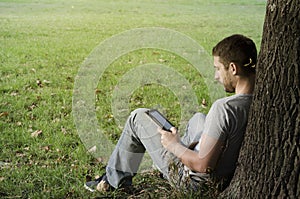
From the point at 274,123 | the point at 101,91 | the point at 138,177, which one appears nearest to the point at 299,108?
the point at 274,123

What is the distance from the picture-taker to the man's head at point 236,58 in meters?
2.22

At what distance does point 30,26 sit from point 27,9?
2752 mm

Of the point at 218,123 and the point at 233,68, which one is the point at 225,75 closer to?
the point at 233,68

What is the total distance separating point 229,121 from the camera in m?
2.18

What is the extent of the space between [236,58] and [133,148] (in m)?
0.84

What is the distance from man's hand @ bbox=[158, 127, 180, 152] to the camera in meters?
2.35

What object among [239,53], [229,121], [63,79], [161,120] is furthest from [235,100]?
[63,79]

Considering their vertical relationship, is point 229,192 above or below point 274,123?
below

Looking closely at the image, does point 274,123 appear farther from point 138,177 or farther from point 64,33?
point 64,33

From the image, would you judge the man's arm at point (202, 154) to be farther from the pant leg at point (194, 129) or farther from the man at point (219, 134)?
the pant leg at point (194, 129)

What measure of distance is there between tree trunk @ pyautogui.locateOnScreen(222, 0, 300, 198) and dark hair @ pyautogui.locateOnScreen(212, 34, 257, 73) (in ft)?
0.53

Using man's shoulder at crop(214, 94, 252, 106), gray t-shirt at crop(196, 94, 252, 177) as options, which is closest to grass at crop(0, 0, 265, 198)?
gray t-shirt at crop(196, 94, 252, 177)

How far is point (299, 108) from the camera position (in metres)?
1.93

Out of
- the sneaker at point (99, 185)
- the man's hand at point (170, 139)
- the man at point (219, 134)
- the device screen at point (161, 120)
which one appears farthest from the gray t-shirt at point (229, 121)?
the sneaker at point (99, 185)
